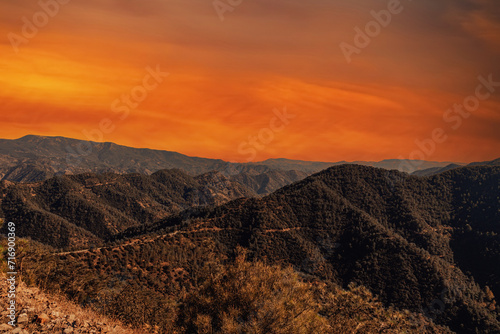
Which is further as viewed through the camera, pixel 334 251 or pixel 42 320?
pixel 334 251

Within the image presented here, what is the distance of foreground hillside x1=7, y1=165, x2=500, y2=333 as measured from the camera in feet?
264

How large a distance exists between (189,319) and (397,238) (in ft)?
447

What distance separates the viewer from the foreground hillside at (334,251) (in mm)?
80500

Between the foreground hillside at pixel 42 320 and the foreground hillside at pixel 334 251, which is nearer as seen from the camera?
the foreground hillside at pixel 42 320

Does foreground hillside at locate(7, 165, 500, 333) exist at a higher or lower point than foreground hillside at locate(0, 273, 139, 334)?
lower

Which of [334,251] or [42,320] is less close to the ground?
[42,320]

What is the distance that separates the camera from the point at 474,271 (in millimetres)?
153125

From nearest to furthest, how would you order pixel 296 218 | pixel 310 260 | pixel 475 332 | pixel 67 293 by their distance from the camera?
1. pixel 67 293
2. pixel 475 332
3. pixel 310 260
4. pixel 296 218

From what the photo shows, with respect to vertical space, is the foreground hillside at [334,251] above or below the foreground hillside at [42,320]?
below

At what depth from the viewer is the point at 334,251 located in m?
138

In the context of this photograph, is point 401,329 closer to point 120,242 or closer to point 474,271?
point 120,242

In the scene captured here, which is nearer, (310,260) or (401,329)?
(401,329)

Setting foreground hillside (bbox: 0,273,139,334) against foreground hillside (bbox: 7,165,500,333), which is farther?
foreground hillside (bbox: 7,165,500,333)

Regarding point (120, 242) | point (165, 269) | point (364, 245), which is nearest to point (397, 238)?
point (364, 245)
